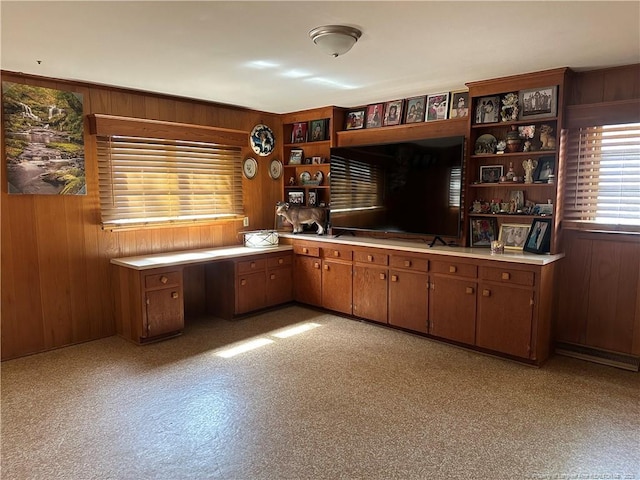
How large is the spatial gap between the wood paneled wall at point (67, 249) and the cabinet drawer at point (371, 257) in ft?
6.03

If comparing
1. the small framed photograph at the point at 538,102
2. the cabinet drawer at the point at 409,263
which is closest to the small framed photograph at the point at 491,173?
the small framed photograph at the point at 538,102

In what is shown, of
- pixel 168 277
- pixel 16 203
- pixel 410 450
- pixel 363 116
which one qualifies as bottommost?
pixel 410 450

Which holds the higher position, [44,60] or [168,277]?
[44,60]

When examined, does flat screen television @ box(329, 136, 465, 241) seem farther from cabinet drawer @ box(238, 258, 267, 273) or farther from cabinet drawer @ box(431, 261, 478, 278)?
cabinet drawer @ box(238, 258, 267, 273)

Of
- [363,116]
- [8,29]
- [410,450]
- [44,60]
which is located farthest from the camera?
[363,116]

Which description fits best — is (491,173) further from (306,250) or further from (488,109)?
(306,250)

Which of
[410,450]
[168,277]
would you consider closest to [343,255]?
[168,277]

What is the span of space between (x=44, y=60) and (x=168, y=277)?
190 cm

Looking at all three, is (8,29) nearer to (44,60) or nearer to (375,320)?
(44,60)

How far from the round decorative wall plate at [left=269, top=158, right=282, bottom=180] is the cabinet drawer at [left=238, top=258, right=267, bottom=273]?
49.7 inches

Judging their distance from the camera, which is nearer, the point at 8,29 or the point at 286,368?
the point at 8,29

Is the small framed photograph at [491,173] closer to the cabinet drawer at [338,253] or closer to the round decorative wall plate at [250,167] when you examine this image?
the cabinet drawer at [338,253]

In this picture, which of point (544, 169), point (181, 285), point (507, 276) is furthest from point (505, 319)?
point (181, 285)

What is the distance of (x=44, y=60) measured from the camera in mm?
3092
